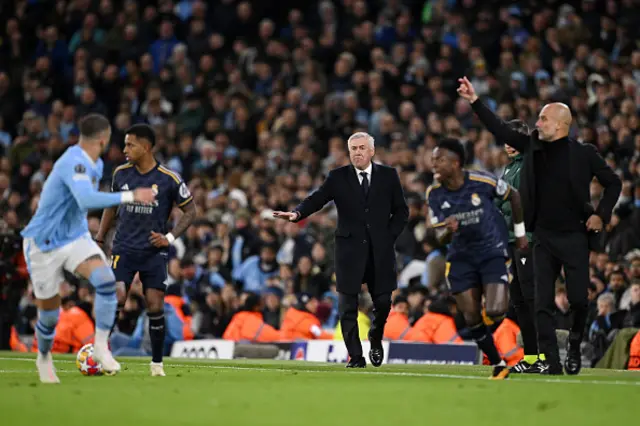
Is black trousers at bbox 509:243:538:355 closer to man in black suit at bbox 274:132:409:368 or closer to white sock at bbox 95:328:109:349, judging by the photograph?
man in black suit at bbox 274:132:409:368

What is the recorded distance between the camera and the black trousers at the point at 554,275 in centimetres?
1088

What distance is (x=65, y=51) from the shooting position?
100 feet

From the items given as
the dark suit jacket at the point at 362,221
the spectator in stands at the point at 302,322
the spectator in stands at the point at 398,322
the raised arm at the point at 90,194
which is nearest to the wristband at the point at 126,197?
the raised arm at the point at 90,194

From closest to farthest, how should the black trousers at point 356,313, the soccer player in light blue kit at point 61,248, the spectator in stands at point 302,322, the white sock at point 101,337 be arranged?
the soccer player in light blue kit at point 61,248 → the white sock at point 101,337 → the black trousers at point 356,313 → the spectator in stands at point 302,322

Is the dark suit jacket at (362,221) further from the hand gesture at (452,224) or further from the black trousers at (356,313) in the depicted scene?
the hand gesture at (452,224)

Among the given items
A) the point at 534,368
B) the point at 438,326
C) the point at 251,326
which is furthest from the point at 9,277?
the point at 534,368

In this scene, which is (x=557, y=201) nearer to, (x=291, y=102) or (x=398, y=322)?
(x=398, y=322)

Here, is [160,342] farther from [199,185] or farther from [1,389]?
[199,185]

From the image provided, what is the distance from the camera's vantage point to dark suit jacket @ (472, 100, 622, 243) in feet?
35.6

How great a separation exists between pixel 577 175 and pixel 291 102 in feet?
51.6

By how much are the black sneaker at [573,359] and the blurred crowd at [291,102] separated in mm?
5955

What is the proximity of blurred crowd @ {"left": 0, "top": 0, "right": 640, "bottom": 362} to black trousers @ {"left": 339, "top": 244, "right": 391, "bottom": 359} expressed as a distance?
481 cm

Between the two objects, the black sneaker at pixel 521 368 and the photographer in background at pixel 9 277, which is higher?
the photographer in background at pixel 9 277

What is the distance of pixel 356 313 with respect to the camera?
43.8ft
